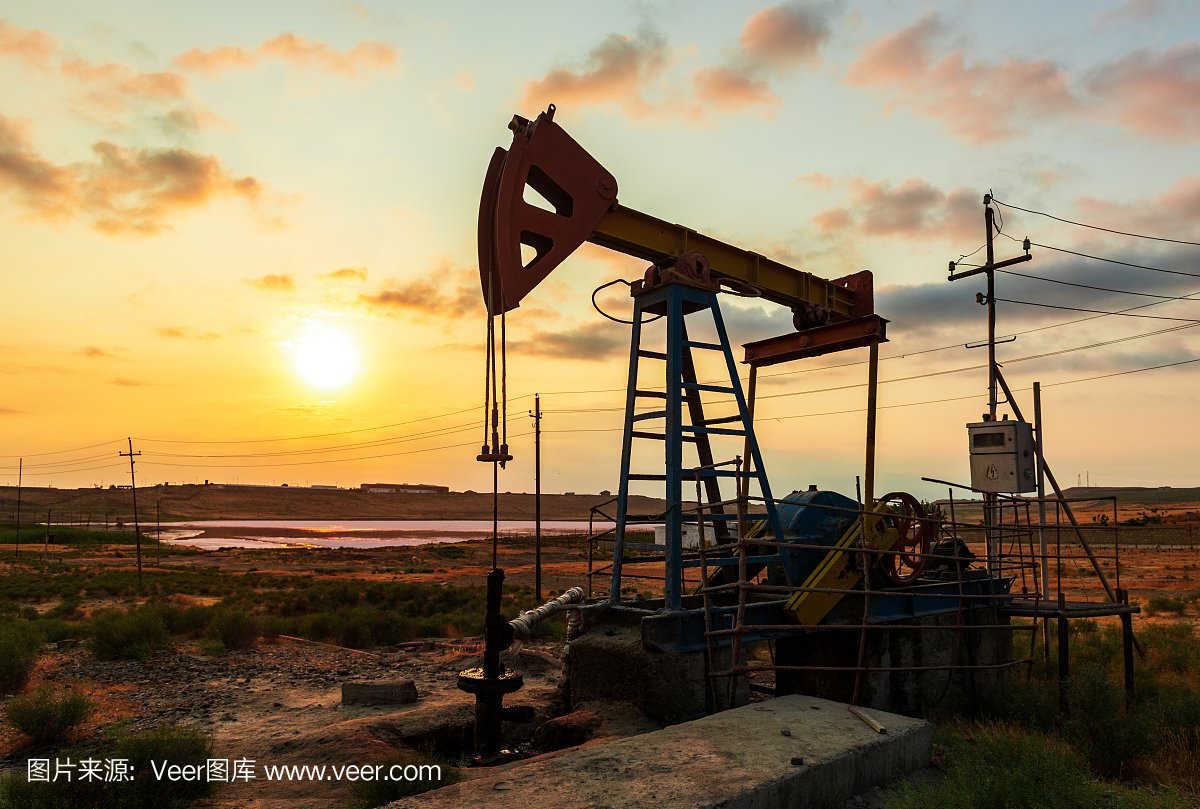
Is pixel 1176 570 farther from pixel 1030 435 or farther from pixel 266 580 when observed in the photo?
pixel 266 580

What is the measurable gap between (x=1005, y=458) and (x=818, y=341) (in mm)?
4282

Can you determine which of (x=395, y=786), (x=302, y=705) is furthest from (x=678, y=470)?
(x=302, y=705)

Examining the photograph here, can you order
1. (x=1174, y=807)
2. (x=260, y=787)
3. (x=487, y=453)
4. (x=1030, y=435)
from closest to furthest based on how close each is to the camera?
1. (x=1174, y=807)
2. (x=260, y=787)
3. (x=487, y=453)
4. (x=1030, y=435)

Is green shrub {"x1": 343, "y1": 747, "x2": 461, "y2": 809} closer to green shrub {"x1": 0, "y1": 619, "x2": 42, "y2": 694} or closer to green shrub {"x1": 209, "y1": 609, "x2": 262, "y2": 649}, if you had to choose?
green shrub {"x1": 0, "y1": 619, "x2": 42, "y2": 694}

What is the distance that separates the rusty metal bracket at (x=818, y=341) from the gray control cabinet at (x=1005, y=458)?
3.63 meters

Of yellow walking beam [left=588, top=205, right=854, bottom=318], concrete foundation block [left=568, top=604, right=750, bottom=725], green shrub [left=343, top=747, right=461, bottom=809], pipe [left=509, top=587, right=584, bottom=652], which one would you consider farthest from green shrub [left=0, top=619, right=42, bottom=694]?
yellow walking beam [left=588, top=205, right=854, bottom=318]

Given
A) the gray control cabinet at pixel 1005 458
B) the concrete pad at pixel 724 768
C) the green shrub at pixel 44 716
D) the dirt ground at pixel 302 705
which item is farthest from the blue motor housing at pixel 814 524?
the green shrub at pixel 44 716

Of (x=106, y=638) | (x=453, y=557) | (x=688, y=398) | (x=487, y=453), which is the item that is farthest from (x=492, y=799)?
(x=453, y=557)

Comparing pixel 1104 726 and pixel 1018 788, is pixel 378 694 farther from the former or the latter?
pixel 1104 726

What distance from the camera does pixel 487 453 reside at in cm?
704

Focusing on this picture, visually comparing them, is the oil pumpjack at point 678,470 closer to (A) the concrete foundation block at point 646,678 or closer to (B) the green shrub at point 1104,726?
(A) the concrete foundation block at point 646,678

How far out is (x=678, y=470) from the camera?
7.66 m

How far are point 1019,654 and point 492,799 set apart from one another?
555 inches

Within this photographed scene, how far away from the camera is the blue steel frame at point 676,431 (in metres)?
7.49
